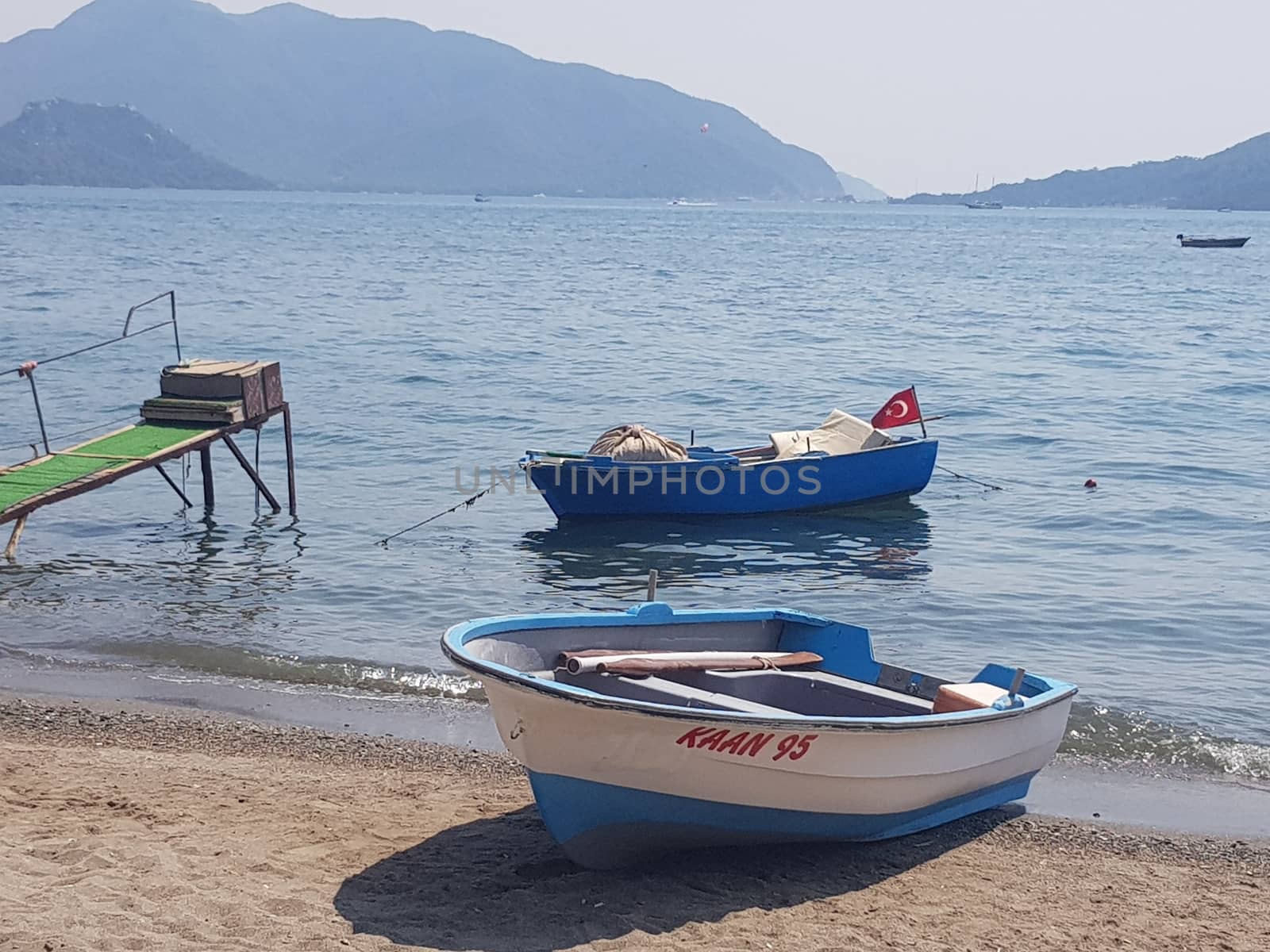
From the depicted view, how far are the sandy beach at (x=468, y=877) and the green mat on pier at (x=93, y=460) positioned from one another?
17.7ft

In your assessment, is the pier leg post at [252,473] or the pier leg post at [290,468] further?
the pier leg post at [290,468]

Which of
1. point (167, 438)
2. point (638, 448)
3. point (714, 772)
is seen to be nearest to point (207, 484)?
point (167, 438)

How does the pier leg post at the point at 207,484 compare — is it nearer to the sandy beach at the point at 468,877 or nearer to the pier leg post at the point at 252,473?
the pier leg post at the point at 252,473

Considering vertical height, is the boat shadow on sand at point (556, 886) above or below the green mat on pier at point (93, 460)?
below

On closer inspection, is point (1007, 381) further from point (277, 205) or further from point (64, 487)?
point (277, 205)

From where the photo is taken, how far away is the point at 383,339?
43.7 metres

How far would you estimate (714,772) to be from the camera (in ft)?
28.3

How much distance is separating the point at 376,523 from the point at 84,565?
4.45 meters

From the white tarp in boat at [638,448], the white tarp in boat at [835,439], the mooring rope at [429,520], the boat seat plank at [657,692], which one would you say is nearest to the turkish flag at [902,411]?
the white tarp in boat at [835,439]

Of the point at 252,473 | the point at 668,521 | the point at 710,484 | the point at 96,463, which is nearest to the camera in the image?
the point at 96,463

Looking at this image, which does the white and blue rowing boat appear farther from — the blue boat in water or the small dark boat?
the small dark boat

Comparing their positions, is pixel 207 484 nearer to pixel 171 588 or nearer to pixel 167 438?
pixel 167 438

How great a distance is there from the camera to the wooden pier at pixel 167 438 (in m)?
15.9

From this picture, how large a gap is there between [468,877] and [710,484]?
11.8 meters
